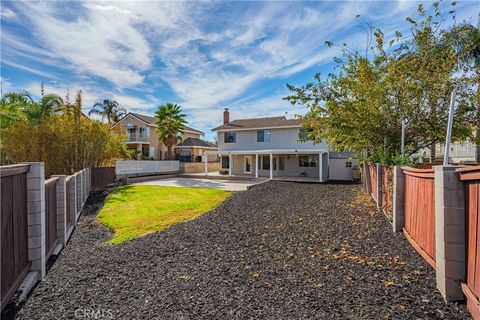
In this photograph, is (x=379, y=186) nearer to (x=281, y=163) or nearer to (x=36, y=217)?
(x=36, y=217)

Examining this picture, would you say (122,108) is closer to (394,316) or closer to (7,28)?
(7,28)

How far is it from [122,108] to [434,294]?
44130 mm

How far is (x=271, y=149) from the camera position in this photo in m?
24.5

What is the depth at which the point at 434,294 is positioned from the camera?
341 cm

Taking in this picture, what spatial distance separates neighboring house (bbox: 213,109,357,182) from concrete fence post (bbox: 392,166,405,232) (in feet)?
49.8

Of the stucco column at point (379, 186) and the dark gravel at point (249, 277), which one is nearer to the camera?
the dark gravel at point (249, 277)

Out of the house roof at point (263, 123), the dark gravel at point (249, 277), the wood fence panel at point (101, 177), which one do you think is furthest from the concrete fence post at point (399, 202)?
the house roof at point (263, 123)

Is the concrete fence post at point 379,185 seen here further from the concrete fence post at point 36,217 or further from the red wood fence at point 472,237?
the concrete fence post at point 36,217

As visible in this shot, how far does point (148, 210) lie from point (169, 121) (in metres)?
19.8

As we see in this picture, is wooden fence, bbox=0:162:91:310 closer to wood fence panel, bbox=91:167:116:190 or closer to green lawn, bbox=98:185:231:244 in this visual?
green lawn, bbox=98:185:231:244

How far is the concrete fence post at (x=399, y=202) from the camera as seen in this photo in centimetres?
593

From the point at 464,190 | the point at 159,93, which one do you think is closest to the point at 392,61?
the point at 464,190

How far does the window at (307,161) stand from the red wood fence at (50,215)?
68.0 ft

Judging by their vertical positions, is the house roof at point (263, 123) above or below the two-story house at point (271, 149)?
above
